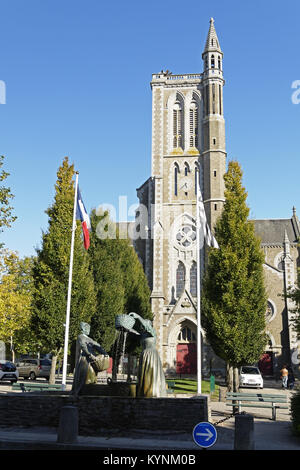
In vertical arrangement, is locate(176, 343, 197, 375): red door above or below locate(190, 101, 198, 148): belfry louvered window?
below

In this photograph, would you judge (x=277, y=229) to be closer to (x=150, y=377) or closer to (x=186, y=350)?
(x=186, y=350)

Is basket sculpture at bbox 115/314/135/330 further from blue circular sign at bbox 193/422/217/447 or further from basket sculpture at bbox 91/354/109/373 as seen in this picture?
blue circular sign at bbox 193/422/217/447

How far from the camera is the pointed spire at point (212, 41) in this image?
44906mm

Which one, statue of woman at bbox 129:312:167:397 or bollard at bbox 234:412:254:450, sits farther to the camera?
statue of woman at bbox 129:312:167:397

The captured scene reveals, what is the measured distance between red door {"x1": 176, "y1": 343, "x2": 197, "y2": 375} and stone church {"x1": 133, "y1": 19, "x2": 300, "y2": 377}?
0.29 ft

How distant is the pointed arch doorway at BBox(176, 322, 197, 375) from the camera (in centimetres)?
3719

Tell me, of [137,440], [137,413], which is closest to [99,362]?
[137,413]

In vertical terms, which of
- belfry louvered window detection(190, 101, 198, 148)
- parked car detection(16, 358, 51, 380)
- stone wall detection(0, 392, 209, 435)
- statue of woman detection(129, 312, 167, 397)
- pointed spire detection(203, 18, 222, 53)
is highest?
pointed spire detection(203, 18, 222, 53)

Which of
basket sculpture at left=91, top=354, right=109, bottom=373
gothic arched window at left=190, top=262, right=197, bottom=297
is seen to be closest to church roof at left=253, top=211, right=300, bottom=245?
gothic arched window at left=190, top=262, right=197, bottom=297

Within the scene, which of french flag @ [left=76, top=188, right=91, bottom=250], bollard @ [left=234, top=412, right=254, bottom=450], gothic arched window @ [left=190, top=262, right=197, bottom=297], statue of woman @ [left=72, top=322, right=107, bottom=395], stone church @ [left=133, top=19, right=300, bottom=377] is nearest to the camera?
bollard @ [left=234, top=412, right=254, bottom=450]

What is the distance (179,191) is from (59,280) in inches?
888

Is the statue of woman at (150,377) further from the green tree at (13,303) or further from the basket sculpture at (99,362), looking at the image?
the green tree at (13,303)
